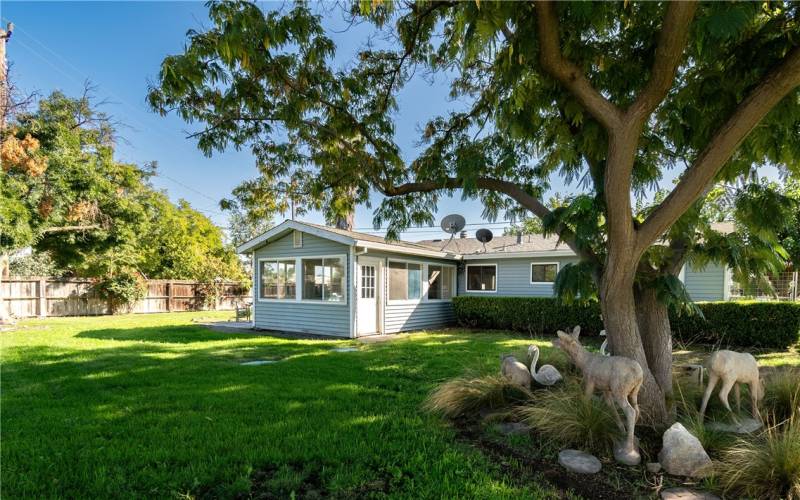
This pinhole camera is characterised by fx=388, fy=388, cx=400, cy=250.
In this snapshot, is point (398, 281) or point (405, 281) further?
point (405, 281)

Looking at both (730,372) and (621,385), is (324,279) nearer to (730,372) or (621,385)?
(621,385)

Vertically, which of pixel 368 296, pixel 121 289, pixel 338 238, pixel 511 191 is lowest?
pixel 121 289

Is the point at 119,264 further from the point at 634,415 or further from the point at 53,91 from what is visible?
the point at 634,415

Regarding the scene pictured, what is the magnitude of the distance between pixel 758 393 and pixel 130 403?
6.69 meters

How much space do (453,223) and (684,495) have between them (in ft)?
38.6

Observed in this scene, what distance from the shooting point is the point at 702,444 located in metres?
3.14

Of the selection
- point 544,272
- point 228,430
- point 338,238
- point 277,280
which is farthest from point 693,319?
point 277,280

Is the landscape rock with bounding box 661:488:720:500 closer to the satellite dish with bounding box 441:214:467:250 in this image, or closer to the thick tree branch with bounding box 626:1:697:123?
the thick tree branch with bounding box 626:1:697:123

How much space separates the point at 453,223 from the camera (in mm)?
14094

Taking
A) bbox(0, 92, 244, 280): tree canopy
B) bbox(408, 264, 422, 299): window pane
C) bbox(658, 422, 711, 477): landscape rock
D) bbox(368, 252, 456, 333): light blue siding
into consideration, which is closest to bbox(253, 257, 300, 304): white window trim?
bbox(368, 252, 456, 333): light blue siding

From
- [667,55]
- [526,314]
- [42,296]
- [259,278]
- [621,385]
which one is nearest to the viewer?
[667,55]

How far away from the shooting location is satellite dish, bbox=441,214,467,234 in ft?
45.5

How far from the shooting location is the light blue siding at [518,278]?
1373 centimetres

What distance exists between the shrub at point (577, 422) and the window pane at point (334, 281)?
8.23m
